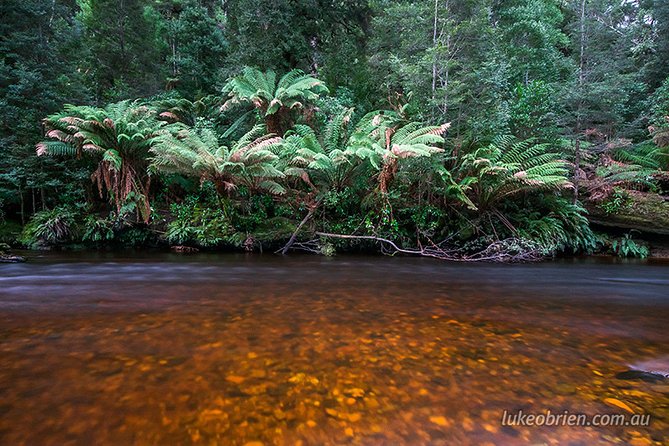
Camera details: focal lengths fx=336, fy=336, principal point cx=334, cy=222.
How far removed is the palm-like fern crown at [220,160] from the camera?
6.20 m

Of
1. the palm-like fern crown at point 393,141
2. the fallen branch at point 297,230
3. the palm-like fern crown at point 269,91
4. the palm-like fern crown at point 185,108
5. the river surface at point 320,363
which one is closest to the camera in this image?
the river surface at point 320,363

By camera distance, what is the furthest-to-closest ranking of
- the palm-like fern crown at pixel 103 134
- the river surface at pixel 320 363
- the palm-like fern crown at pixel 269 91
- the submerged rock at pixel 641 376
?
1. the palm-like fern crown at pixel 269 91
2. the palm-like fern crown at pixel 103 134
3. the submerged rock at pixel 641 376
4. the river surface at pixel 320 363

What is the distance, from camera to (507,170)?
6211mm

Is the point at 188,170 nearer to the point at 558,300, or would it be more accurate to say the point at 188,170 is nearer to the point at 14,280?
the point at 14,280

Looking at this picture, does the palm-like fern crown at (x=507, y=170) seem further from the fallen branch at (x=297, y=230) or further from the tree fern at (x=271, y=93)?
the tree fern at (x=271, y=93)

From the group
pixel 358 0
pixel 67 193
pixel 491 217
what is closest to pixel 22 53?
pixel 67 193

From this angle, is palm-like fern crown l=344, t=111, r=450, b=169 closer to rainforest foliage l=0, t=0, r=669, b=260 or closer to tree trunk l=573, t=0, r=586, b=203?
rainforest foliage l=0, t=0, r=669, b=260

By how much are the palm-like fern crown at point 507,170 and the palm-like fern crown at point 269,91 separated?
409cm

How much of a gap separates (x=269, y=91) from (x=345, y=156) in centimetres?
332

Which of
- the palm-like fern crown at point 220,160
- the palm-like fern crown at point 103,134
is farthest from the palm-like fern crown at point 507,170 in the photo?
the palm-like fern crown at point 103,134

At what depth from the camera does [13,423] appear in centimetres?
136

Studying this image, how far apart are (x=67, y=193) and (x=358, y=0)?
33.8ft

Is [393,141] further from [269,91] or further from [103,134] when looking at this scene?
[103,134]

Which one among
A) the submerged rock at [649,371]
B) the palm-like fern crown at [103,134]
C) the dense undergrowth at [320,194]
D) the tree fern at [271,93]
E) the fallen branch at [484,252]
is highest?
the tree fern at [271,93]
